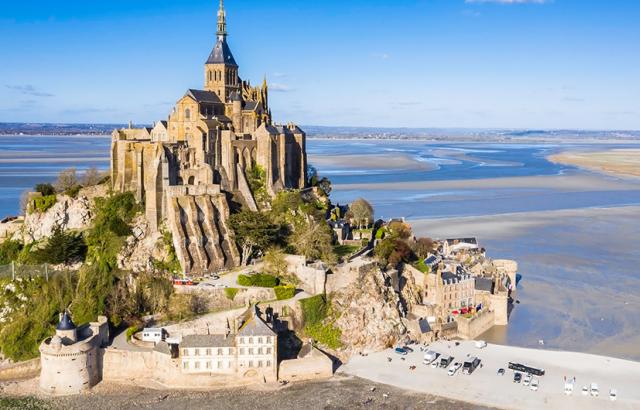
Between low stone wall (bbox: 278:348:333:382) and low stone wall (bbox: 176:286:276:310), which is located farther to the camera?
low stone wall (bbox: 176:286:276:310)

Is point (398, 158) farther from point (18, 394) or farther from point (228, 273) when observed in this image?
point (18, 394)

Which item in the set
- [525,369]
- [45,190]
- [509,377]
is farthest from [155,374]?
[45,190]

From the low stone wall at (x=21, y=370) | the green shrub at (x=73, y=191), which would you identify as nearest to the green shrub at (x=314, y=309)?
the low stone wall at (x=21, y=370)

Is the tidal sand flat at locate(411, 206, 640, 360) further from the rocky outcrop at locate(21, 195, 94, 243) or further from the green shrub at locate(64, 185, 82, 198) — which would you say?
the green shrub at locate(64, 185, 82, 198)

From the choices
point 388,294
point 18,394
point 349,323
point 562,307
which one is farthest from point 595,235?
point 18,394

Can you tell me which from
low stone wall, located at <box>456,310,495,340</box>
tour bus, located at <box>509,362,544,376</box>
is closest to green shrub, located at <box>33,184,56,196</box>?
low stone wall, located at <box>456,310,495,340</box>

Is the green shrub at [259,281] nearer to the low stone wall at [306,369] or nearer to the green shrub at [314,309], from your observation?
the green shrub at [314,309]
